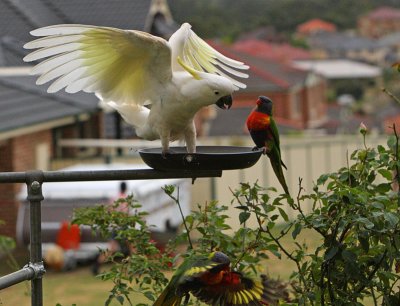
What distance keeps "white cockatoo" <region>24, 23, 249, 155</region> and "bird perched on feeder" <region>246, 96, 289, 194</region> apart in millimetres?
183

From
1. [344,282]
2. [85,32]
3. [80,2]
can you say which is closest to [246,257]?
[344,282]

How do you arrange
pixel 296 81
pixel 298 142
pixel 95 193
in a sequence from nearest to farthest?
pixel 95 193 → pixel 298 142 → pixel 296 81

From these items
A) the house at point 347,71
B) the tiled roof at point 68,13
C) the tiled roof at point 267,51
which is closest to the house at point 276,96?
the tiled roof at point 267,51

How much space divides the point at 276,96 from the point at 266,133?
2196cm

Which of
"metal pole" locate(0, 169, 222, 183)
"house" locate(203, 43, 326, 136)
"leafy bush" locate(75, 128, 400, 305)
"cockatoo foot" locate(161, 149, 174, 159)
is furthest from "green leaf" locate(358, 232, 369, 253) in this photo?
"house" locate(203, 43, 326, 136)

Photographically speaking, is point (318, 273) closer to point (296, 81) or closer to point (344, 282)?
point (344, 282)

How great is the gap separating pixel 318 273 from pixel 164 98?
625mm

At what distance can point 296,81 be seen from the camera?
2617 cm

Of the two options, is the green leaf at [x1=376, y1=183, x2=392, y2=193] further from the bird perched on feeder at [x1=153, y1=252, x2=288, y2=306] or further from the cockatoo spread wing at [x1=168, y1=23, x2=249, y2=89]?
the cockatoo spread wing at [x1=168, y1=23, x2=249, y2=89]

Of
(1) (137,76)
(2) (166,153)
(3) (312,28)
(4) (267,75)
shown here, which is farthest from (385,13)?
(2) (166,153)

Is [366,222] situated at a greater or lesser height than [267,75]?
lesser

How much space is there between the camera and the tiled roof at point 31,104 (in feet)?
35.8

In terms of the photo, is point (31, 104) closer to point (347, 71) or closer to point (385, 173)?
point (385, 173)

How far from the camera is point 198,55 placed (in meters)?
2.81
